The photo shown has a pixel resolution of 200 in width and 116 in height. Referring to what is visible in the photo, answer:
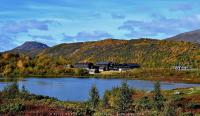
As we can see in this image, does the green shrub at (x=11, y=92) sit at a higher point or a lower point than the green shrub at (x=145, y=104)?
higher

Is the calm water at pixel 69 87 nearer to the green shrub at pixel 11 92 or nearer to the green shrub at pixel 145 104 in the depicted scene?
the green shrub at pixel 145 104

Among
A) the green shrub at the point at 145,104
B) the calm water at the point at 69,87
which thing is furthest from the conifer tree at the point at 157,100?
the calm water at the point at 69,87

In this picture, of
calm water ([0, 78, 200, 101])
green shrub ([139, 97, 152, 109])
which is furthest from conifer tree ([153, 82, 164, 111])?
calm water ([0, 78, 200, 101])

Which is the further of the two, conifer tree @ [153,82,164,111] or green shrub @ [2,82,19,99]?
conifer tree @ [153,82,164,111]

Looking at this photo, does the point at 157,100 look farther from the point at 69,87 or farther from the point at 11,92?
the point at 69,87

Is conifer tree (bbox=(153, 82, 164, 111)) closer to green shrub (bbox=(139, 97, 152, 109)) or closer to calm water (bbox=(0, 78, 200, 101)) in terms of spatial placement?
green shrub (bbox=(139, 97, 152, 109))

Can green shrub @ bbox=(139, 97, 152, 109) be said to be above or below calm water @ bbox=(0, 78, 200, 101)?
below

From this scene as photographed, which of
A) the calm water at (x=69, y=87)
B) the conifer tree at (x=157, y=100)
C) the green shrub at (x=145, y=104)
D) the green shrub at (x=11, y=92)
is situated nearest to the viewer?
the green shrub at (x=11, y=92)

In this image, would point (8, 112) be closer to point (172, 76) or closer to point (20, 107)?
point (20, 107)

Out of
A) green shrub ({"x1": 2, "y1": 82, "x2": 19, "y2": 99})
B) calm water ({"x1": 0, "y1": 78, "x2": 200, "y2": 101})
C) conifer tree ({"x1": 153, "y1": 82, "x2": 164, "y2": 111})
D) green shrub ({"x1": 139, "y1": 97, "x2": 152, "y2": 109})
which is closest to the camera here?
green shrub ({"x1": 2, "y1": 82, "x2": 19, "y2": 99})

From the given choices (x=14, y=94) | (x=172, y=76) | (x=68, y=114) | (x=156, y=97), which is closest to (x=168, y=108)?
(x=68, y=114)

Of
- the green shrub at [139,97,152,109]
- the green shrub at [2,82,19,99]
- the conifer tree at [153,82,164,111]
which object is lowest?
the green shrub at [139,97,152,109]

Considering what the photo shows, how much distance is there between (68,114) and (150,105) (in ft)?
77.9

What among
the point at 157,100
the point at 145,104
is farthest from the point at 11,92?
the point at 157,100
